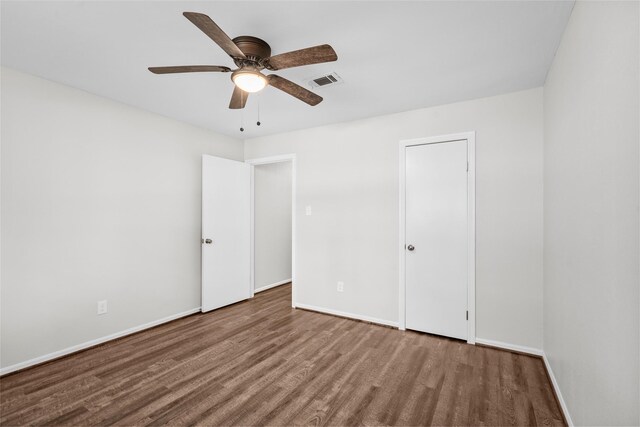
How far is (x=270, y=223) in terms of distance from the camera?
5.17 m

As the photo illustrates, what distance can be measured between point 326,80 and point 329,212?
1.76 meters

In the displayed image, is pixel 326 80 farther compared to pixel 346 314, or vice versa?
pixel 346 314

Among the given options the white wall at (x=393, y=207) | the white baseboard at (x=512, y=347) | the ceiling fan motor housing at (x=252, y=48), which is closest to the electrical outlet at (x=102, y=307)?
the white wall at (x=393, y=207)

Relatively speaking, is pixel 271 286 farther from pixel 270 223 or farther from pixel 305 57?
pixel 305 57

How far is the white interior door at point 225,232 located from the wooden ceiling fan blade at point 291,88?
2.19 m

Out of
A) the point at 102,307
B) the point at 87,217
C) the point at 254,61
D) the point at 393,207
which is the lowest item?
the point at 102,307

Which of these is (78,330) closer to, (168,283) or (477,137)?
(168,283)

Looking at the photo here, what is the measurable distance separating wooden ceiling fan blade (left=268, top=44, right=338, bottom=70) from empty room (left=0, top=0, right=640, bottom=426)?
0.04ft

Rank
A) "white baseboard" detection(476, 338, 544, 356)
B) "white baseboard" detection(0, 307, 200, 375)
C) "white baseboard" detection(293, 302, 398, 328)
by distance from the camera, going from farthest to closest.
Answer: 1. "white baseboard" detection(293, 302, 398, 328)
2. "white baseboard" detection(476, 338, 544, 356)
3. "white baseboard" detection(0, 307, 200, 375)

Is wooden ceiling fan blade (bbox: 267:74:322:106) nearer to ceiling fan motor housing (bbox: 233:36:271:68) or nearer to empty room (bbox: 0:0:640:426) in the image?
empty room (bbox: 0:0:640:426)

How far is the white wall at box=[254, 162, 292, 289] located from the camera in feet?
16.1

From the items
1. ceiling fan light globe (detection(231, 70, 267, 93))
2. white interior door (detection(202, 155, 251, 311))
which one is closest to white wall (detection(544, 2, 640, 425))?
ceiling fan light globe (detection(231, 70, 267, 93))

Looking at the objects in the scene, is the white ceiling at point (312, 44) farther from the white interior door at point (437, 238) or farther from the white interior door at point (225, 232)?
the white interior door at point (225, 232)

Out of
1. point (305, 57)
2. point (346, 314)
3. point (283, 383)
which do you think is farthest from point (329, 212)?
point (305, 57)
